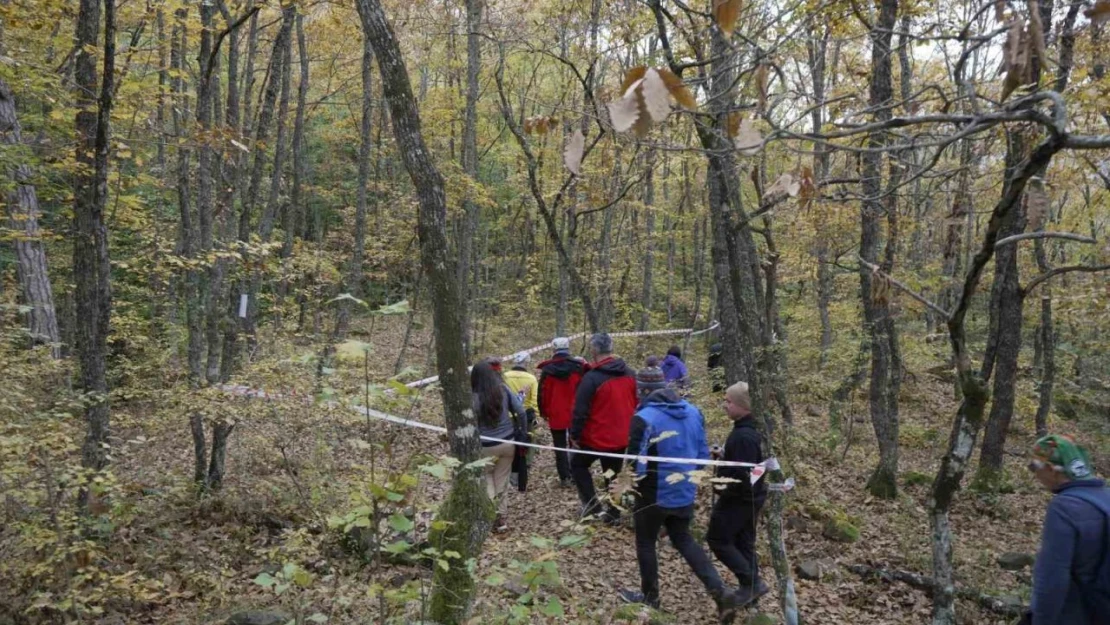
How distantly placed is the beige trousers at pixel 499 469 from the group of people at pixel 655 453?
0.01 m

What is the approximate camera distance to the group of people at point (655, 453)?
17.4 ft

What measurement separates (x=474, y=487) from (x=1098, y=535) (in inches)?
142

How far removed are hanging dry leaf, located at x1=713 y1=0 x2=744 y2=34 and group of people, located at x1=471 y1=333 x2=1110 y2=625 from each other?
3027mm

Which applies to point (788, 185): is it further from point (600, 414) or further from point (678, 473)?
point (600, 414)

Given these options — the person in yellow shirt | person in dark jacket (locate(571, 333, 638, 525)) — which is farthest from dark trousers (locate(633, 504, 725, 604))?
the person in yellow shirt

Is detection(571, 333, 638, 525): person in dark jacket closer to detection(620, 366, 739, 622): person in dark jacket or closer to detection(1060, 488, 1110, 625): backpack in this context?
detection(620, 366, 739, 622): person in dark jacket

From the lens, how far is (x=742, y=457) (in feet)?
18.1

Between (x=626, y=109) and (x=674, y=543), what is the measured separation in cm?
465

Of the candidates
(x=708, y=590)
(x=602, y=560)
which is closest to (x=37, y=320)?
(x=602, y=560)

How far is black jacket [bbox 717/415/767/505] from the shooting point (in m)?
5.51

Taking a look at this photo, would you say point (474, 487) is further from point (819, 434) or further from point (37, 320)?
point (819, 434)

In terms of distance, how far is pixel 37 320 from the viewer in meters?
9.60

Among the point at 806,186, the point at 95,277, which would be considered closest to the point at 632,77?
the point at 806,186

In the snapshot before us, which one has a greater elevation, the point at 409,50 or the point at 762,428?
the point at 409,50
